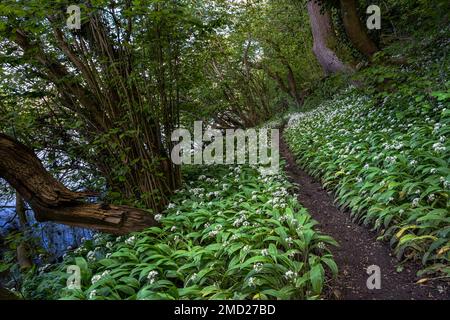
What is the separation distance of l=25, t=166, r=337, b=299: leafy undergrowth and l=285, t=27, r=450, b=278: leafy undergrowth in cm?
83

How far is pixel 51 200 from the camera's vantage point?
3.94 meters

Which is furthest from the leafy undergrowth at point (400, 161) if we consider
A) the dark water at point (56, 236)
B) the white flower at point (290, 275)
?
the dark water at point (56, 236)

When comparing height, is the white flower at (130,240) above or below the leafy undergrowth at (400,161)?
below

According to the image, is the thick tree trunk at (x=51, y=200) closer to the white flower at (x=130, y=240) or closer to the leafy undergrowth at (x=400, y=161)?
the white flower at (x=130, y=240)

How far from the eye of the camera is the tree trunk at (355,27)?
7453 mm

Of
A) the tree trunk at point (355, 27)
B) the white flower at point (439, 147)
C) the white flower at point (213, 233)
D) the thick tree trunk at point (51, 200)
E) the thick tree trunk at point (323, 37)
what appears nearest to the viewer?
the thick tree trunk at point (51, 200)

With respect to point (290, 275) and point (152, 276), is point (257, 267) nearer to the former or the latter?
point (290, 275)

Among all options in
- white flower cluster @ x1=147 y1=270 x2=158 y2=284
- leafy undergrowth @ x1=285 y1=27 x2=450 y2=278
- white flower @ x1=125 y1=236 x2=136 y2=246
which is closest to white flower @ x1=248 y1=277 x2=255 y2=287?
white flower cluster @ x1=147 y1=270 x2=158 y2=284

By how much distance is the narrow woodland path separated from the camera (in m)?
2.91

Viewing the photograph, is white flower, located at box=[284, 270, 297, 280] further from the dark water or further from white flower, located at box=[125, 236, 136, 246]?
the dark water

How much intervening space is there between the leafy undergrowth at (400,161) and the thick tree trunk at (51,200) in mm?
3228

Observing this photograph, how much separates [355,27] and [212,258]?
267 inches

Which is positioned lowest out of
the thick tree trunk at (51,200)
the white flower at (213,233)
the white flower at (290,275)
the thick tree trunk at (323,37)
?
the white flower at (290,275)

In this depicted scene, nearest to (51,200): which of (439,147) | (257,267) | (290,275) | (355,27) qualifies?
(257,267)
